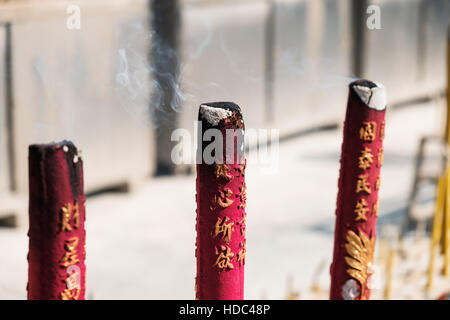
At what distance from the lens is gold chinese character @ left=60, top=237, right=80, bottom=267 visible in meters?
5.11

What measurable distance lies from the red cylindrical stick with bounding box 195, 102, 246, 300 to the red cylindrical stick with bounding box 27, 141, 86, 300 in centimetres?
63

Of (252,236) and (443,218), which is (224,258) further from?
(252,236)

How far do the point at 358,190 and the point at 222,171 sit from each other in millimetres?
1141

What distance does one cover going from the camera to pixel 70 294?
524 centimetres

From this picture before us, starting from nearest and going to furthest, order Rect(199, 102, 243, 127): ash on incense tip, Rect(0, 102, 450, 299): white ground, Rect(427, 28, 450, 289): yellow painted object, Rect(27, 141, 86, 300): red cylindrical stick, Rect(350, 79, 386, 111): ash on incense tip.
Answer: Rect(27, 141, 86, 300): red cylindrical stick < Rect(199, 102, 243, 127): ash on incense tip < Rect(350, 79, 386, 111): ash on incense tip < Rect(427, 28, 450, 289): yellow painted object < Rect(0, 102, 450, 299): white ground

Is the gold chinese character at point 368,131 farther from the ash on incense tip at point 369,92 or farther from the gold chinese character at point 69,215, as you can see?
the gold chinese character at point 69,215

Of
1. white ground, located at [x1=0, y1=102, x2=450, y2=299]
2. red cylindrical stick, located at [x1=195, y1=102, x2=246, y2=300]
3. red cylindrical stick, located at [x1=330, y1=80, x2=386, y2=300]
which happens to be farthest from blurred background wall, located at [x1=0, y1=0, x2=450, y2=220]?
red cylindrical stick, located at [x1=195, y1=102, x2=246, y2=300]

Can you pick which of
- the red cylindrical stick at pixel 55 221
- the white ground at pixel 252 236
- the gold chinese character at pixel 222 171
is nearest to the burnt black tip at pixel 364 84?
the gold chinese character at pixel 222 171

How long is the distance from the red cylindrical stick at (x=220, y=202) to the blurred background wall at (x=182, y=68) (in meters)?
5.43

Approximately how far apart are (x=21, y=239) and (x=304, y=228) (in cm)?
303

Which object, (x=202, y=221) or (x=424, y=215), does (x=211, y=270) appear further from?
(x=424, y=215)

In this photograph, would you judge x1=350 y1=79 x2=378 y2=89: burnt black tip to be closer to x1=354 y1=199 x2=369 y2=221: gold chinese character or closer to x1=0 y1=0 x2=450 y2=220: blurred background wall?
x1=354 y1=199 x2=369 y2=221: gold chinese character

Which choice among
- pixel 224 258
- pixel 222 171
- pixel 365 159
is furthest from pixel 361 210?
pixel 222 171
